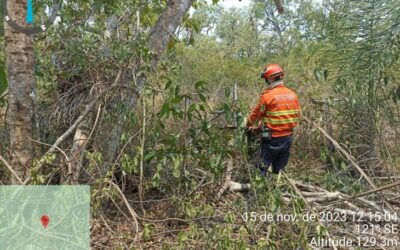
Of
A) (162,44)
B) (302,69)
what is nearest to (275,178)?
(162,44)

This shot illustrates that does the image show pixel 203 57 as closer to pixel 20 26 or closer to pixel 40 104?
pixel 40 104

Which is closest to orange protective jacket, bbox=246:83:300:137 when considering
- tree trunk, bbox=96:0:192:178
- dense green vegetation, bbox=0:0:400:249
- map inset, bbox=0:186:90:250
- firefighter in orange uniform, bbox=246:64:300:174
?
→ firefighter in orange uniform, bbox=246:64:300:174

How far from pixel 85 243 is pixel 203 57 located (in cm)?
1393

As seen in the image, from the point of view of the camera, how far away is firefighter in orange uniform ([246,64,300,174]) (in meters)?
4.45

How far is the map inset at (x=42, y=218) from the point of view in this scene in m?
3.01

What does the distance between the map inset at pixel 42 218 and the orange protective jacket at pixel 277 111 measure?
6.52ft

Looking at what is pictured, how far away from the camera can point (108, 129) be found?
4.16 meters

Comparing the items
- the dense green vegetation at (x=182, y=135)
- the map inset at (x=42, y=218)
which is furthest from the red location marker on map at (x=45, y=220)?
the dense green vegetation at (x=182, y=135)

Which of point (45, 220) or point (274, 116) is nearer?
point (45, 220)

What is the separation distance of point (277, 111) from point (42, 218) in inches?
95.4

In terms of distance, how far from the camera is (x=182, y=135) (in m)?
4.03

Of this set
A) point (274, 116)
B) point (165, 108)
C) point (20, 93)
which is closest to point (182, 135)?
point (165, 108)

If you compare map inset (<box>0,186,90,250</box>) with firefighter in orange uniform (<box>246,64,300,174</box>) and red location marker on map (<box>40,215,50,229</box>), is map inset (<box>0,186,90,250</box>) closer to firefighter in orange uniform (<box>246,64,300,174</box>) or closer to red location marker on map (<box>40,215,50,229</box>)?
red location marker on map (<box>40,215,50,229</box>)

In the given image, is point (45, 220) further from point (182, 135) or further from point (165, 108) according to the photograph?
point (182, 135)
